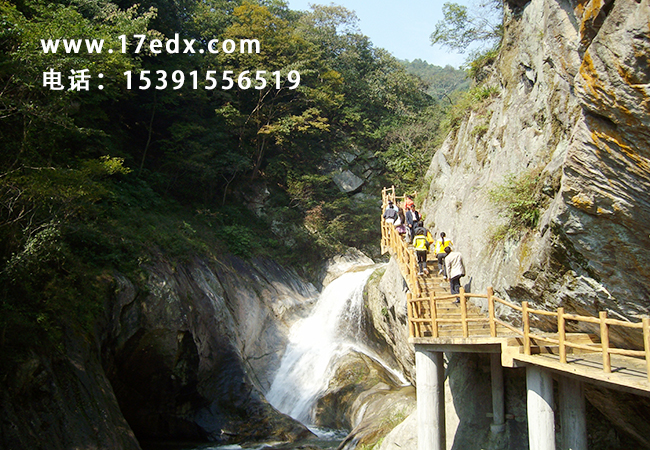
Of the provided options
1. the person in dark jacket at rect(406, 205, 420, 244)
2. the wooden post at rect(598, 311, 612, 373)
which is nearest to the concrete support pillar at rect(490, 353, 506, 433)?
the wooden post at rect(598, 311, 612, 373)

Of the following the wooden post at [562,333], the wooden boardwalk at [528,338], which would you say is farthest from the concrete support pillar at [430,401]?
A: the wooden post at [562,333]

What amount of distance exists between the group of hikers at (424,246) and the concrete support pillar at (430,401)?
6.78ft

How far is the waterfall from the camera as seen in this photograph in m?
19.0

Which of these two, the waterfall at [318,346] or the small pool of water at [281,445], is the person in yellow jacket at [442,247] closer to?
the small pool of water at [281,445]

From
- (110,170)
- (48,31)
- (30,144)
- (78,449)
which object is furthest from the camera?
(110,170)

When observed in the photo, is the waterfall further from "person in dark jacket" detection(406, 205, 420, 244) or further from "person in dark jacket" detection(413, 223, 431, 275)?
"person in dark jacket" detection(413, 223, 431, 275)

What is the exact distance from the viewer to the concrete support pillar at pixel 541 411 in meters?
8.36

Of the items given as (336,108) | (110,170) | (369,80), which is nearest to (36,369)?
(110,170)

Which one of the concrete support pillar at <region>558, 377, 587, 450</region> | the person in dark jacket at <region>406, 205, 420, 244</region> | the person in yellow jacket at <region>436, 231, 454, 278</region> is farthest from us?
the person in dark jacket at <region>406, 205, 420, 244</region>

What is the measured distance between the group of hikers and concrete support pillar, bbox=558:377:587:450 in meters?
3.59

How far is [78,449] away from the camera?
33.6ft

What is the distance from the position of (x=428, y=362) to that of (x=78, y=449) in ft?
24.4

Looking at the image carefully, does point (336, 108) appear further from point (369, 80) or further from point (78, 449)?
point (78, 449)

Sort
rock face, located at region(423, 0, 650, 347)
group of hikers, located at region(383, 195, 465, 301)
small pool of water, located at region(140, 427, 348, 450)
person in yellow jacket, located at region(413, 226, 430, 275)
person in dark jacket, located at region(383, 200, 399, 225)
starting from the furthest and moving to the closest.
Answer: person in dark jacket, located at region(383, 200, 399, 225) → small pool of water, located at region(140, 427, 348, 450) → person in yellow jacket, located at region(413, 226, 430, 275) → group of hikers, located at region(383, 195, 465, 301) → rock face, located at region(423, 0, 650, 347)
